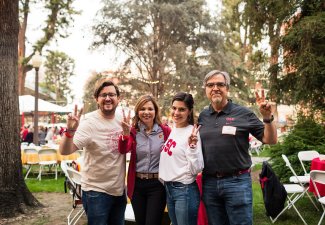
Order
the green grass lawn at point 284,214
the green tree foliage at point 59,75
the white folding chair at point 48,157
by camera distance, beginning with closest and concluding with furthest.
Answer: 1. the green grass lawn at point 284,214
2. the white folding chair at point 48,157
3. the green tree foliage at point 59,75

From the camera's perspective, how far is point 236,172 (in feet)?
8.89

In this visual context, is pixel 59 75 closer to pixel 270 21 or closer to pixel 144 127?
pixel 270 21

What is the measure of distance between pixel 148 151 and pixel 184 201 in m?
0.51

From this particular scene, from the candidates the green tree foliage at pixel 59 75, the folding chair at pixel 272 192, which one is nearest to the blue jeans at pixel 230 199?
the folding chair at pixel 272 192

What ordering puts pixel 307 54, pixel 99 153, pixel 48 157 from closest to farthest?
pixel 99 153 → pixel 307 54 → pixel 48 157

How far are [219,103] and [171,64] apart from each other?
2293 centimetres

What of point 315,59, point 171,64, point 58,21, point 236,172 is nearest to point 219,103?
point 236,172

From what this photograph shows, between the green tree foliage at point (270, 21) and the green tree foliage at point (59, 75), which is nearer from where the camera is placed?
the green tree foliage at point (270, 21)

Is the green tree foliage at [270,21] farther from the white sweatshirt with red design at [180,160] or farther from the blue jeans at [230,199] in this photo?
the blue jeans at [230,199]

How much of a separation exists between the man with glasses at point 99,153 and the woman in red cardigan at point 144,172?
95 mm

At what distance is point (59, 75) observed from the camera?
66.9 m

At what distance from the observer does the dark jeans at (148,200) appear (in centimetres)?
299

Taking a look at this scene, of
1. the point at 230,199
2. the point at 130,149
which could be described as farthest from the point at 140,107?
the point at 230,199

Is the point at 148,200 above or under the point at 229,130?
under
